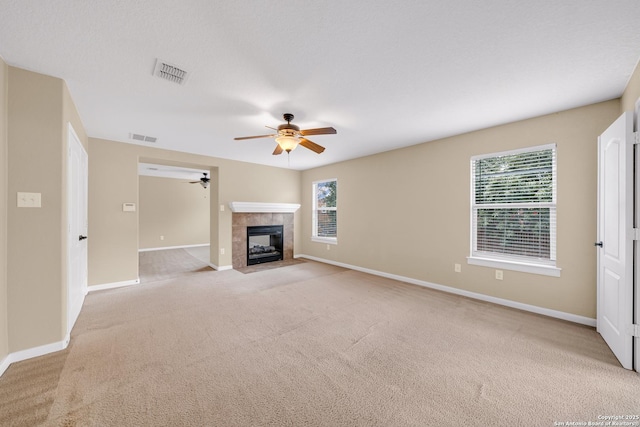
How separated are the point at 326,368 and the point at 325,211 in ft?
14.9

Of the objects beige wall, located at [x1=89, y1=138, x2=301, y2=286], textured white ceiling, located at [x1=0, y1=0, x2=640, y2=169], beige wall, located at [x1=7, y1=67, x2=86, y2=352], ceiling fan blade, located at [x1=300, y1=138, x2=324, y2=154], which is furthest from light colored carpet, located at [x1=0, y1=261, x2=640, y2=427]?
textured white ceiling, located at [x1=0, y1=0, x2=640, y2=169]

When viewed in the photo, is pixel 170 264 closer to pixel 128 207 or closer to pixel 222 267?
pixel 222 267

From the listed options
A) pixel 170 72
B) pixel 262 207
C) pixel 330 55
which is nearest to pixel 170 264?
pixel 262 207

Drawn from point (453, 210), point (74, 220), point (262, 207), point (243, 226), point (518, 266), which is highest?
point (262, 207)

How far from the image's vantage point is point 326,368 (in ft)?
6.56

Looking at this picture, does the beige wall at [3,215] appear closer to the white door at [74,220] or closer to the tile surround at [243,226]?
the white door at [74,220]

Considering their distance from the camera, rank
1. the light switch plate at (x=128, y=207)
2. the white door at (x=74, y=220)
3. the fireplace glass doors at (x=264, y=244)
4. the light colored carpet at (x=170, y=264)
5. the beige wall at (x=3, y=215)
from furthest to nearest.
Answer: the fireplace glass doors at (x=264, y=244) < the light colored carpet at (x=170, y=264) < the light switch plate at (x=128, y=207) < the white door at (x=74, y=220) < the beige wall at (x=3, y=215)

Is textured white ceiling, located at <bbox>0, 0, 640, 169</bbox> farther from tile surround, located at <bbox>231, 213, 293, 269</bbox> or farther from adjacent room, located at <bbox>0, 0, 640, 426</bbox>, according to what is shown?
tile surround, located at <bbox>231, 213, 293, 269</bbox>

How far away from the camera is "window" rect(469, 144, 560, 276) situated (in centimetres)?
307

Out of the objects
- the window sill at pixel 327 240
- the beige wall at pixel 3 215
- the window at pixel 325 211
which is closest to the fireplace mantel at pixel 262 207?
the window at pixel 325 211

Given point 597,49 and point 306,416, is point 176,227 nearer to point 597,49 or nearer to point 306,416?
point 306,416

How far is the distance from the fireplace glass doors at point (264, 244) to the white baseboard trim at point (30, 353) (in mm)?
3619

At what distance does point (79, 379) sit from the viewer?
1.86m

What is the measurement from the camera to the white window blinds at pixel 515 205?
3.07 m
